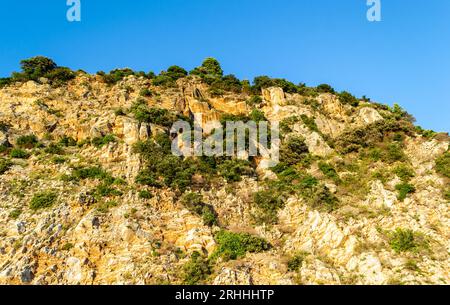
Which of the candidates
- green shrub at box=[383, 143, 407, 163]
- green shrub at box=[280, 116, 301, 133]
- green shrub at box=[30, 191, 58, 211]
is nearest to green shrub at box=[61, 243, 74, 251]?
green shrub at box=[30, 191, 58, 211]

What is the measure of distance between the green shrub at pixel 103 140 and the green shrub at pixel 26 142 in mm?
4815

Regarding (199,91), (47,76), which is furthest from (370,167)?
(47,76)

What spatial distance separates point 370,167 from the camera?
31172 mm

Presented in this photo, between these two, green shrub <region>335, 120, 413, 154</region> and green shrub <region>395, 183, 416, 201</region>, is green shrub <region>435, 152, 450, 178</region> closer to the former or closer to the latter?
green shrub <region>395, 183, 416, 201</region>

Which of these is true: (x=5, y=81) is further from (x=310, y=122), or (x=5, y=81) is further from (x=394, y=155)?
(x=394, y=155)

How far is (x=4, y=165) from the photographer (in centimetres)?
2936

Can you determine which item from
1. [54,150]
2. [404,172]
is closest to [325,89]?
[404,172]

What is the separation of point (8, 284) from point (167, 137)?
16.6m

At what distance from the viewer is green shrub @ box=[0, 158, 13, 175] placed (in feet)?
95.4

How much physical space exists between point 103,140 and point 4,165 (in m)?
7.11

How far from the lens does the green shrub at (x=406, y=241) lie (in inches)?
901

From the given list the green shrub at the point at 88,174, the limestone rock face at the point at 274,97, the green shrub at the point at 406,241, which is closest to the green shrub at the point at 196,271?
the green shrub at the point at 88,174
